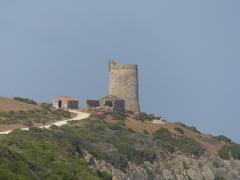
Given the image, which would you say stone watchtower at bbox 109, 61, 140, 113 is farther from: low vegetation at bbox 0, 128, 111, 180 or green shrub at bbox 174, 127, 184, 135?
low vegetation at bbox 0, 128, 111, 180

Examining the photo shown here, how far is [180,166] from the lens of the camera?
9100 centimetres

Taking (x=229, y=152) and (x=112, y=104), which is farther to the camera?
(x=112, y=104)

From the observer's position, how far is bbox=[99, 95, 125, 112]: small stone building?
116 metres

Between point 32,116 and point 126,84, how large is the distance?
2409cm

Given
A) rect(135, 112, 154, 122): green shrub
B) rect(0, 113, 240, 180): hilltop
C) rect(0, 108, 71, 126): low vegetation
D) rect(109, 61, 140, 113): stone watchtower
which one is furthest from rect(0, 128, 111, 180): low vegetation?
rect(109, 61, 140, 113): stone watchtower

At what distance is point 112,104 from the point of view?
116938 mm

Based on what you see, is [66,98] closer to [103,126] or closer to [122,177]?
[103,126]

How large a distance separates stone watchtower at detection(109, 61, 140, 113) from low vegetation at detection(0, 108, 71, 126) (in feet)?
46.1

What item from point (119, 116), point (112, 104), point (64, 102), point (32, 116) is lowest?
point (32, 116)

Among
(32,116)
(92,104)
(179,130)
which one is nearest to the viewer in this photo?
(32,116)

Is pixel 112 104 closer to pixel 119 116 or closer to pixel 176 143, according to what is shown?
pixel 119 116

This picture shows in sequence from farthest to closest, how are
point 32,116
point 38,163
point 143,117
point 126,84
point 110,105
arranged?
point 126,84 → point 110,105 → point 143,117 → point 32,116 → point 38,163

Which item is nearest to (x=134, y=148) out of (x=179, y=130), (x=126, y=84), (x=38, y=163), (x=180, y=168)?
(x=180, y=168)

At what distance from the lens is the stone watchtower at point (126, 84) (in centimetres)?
12131
